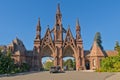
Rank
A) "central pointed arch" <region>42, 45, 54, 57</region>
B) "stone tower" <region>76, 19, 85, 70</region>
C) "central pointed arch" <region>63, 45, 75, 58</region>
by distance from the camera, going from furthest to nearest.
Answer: "central pointed arch" <region>42, 45, 54, 57</region>, "central pointed arch" <region>63, 45, 75, 58</region>, "stone tower" <region>76, 19, 85, 70</region>

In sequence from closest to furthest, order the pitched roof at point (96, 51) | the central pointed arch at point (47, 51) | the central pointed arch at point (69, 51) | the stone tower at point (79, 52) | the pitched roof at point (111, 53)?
the pitched roof at point (96, 51), the stone tower at point (79, 52), the central pointed arch at point (69, 51), the central pointed arch at point (47, 51), the pitched roof at point (111, 53)

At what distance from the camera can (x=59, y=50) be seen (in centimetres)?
8575

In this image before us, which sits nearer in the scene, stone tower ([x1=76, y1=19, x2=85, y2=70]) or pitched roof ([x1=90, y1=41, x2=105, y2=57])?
pitched roof ([x1=90, y1=41, x2=105, y2=57])

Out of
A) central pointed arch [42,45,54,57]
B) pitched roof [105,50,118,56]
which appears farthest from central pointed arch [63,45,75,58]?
pitched roof [105,50,118,56]

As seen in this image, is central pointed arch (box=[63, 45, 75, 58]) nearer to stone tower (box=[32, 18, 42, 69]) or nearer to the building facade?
the building facade

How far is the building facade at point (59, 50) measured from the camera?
275 ft

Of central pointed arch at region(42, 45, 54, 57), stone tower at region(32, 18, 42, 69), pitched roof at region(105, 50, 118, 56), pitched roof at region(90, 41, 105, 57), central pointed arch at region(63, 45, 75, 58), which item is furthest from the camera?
pitched roof at region(105, 50, 118, 56)

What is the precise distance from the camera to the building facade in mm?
83875

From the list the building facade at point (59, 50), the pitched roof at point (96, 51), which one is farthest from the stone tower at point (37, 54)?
the pitched roof at point (96, 51)

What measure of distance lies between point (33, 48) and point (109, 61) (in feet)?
94.5

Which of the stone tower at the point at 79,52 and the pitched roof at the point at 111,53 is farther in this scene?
the pitched roof at the point at 111,53

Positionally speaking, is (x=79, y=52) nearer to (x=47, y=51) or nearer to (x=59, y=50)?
(x=59, y=50)

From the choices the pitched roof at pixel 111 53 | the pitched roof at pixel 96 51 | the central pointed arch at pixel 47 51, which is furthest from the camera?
the pitched roof at pixel 111 53

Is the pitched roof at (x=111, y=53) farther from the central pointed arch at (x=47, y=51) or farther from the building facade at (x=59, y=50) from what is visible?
the central pointed arch at (x=47, y=51)
